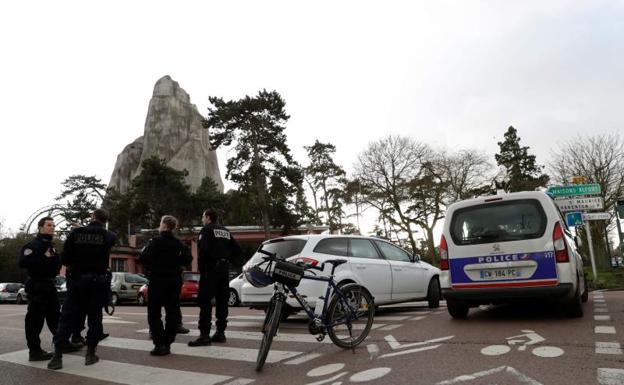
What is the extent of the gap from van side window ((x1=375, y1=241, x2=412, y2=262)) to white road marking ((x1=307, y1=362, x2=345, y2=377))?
4469 millimetres

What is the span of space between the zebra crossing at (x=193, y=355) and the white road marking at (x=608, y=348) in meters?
2.89

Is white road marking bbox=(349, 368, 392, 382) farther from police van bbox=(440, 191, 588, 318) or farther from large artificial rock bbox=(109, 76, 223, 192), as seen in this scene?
large artificial rock bbox=(109, 76, 223, 192)

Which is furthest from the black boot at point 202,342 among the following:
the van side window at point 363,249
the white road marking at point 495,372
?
the white road marking at point 495,372

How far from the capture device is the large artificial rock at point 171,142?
3236 inches

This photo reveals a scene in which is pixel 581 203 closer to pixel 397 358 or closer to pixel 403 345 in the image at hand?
pixel 403 345

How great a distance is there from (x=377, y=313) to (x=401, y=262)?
3.89 feet

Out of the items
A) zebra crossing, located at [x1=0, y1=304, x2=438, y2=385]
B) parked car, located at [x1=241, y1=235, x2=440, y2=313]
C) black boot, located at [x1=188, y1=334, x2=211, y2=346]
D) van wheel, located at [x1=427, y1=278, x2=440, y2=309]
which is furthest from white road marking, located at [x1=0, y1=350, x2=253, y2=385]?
van wheel, located at [x1=427, y1=278, x2=440, y2=309]

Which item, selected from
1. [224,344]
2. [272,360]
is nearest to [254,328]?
[224,344]

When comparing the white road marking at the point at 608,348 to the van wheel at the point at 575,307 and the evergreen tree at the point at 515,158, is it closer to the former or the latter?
the van wheel at the point at 575,307

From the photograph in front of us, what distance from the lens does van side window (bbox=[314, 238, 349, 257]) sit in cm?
809

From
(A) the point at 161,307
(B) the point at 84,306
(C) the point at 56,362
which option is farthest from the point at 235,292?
(C) the point at 56,362

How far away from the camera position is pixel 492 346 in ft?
17.4

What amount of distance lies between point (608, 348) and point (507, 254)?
2172 millimetres

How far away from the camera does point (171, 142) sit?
85688mm
